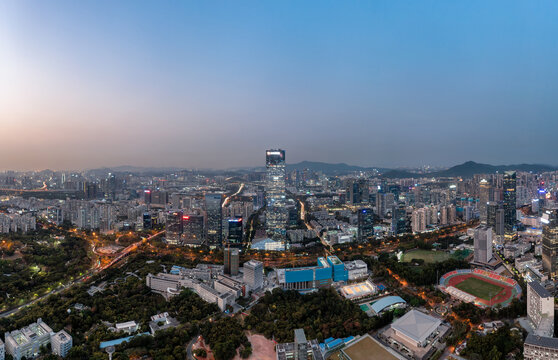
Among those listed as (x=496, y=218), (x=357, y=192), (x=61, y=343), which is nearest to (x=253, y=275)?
(x=61, y=343)

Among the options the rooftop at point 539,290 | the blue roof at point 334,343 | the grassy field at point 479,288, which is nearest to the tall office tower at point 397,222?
the grassy field at point 479,288

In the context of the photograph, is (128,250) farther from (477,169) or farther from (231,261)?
(477,169)

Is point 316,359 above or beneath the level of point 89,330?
above

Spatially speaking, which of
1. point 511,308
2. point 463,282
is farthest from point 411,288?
point 511,308

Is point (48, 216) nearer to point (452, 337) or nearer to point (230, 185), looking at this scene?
point (230, 185)

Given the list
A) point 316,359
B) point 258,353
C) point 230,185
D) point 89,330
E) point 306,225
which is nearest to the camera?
point 316,359

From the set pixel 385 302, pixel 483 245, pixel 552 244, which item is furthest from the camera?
pixel 483 245
